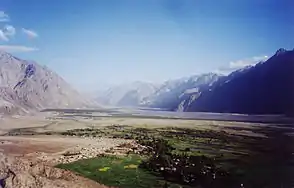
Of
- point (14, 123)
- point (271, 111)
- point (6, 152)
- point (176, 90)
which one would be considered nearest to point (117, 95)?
point (176, 90)

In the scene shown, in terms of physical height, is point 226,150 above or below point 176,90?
below

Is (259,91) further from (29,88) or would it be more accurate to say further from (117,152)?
(117,152)

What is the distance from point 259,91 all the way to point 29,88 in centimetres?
2237

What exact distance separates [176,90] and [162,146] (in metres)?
72.4

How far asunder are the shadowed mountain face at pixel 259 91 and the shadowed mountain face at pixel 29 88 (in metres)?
14.8

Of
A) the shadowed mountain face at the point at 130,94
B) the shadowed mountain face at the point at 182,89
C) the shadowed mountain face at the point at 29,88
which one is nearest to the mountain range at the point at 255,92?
the shadowed mountain face at the point at 182,89

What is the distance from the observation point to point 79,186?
11.6 meters

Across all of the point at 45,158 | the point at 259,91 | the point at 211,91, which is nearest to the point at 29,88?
the point at 259,91

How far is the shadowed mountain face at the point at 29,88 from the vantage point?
2283cm

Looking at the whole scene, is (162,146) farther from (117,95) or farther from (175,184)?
(117,95)

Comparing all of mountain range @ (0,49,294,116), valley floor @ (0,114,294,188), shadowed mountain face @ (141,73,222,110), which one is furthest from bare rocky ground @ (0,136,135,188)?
shadowed mountain face @ (141,73,222,110)

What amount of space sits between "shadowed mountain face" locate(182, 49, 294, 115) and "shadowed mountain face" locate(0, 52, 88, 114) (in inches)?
582

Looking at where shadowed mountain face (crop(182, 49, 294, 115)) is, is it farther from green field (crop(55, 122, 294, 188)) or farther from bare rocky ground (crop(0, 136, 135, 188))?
bare rocky ground (crop(0, 136, 135, 188))

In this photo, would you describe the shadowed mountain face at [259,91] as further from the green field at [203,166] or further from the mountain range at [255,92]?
the green field at [203,166]
